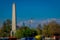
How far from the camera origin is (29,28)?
1027 cm

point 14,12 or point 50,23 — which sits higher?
point 14,12

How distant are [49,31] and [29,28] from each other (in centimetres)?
142

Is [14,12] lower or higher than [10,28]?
higher

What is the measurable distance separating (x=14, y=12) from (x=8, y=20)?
937mm

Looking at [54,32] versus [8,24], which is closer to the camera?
[54,32]

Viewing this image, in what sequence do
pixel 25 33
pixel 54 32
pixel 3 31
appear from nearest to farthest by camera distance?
pixel 25 33 < pixel 54 32 < pixel 3 31

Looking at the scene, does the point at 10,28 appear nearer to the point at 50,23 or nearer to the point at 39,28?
the point at 39,28

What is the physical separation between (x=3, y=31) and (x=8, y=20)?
41.2 inches

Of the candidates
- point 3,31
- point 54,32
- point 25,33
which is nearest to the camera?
point 25,33

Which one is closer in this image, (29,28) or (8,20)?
(29,28)

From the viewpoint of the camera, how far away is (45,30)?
11.0 m

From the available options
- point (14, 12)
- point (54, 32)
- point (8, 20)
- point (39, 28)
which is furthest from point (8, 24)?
point (54, 32)

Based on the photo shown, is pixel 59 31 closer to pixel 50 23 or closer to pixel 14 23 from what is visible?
pixel 50 23

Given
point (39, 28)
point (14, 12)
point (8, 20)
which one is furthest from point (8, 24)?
point (39, 28)
